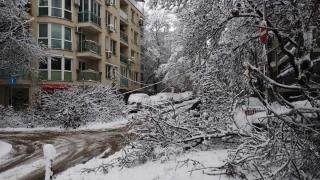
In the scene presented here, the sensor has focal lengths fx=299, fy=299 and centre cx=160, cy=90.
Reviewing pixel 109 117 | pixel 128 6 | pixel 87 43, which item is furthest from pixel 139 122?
pixel 128 6

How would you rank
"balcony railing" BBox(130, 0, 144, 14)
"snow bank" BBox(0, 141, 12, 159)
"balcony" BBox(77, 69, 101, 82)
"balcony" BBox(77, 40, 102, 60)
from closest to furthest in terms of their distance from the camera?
1. "snow bank" BBox(0, 141, 12, 159)
2. "balcony" BBox(77, 69, 101, 82)
3. "balcony" BBox(77, 40, 102, 60)
4. "balcony railing" BBox(130, 0, 144, 14)

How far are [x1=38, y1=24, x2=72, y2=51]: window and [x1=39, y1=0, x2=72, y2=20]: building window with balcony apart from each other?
999 mm

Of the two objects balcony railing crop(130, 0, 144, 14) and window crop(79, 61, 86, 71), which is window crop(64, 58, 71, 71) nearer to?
window crop(79, 61, 86, 71)

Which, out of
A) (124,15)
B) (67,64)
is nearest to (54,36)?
(67,64)

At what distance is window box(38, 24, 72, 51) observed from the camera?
81.8 feet

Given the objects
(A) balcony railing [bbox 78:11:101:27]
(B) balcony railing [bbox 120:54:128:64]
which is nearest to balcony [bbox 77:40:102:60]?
(A) balcony railing [bbox 78:11:101:27]

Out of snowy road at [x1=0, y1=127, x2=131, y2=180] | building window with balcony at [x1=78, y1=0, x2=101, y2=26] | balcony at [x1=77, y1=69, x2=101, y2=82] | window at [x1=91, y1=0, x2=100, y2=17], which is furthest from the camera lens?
window at [x1=91, y1=0, x2=100, y2=17]

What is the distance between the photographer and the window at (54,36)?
2494cm

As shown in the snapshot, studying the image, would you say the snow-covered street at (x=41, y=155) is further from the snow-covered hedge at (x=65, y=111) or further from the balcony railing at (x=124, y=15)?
the balcony railing at (x=124, y=15)

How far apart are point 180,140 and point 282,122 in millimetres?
2570

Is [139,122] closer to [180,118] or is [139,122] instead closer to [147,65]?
[180,118]

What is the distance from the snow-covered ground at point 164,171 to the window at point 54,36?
20.1m

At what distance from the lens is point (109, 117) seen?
69.1 feet

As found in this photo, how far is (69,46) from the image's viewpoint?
26.3 meters
